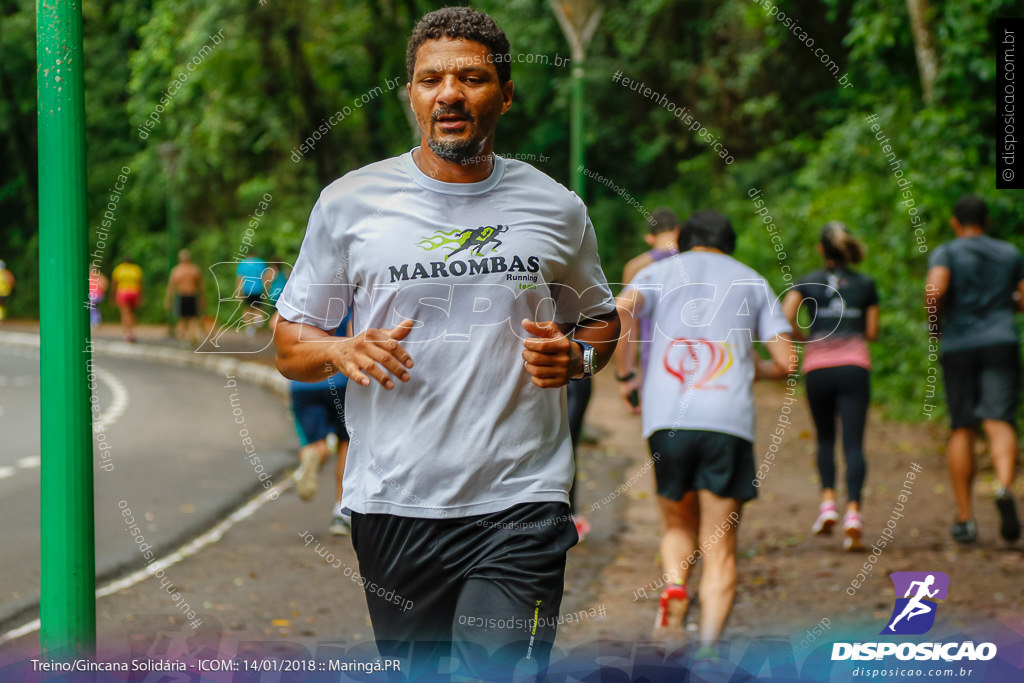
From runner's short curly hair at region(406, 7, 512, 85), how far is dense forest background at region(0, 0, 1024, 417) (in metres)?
5.35

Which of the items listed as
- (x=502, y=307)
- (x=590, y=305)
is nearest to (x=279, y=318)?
(x=502, y=307)

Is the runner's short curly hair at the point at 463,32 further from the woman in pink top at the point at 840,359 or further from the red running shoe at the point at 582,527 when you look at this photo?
the red running shoe at the point at 582,527

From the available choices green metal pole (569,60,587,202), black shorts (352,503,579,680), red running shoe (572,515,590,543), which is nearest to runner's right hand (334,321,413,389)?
black shorts (352,503,579,680)

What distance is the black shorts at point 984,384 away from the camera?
22.3 feet

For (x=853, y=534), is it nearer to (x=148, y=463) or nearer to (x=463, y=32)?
(x=463, y=32)

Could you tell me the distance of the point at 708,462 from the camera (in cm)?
464

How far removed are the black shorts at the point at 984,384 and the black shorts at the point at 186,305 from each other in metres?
16.5

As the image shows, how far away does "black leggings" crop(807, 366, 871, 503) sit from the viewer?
22.5ft

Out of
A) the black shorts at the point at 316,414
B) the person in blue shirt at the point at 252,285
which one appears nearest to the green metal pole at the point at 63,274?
the person in blue shirt at the point at 252,285

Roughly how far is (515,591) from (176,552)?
15.0 feet

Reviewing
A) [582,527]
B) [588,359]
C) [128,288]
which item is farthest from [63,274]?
[128,288]

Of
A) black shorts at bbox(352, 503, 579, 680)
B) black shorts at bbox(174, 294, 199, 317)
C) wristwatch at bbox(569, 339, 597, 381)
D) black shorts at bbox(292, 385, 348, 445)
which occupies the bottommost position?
black shorts at bbox(352, 503, 579, 680)

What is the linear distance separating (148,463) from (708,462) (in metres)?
6.36

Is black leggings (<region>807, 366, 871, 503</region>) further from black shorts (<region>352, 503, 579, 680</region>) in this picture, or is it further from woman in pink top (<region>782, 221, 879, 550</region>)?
black shorts (<region>352, 503, 579, 680</region>)
